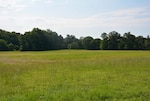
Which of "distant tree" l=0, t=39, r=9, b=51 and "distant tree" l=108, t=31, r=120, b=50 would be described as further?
"distant tree" l=108, t=31, r=120, b=50

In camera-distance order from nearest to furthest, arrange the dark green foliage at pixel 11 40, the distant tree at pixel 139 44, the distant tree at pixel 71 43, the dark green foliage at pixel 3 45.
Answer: the dark green foliage at pixel 3 45, the dark green foliage at pixel 11 40, the distant tree at pixel 139 44, the distant tree at pixel 71 43

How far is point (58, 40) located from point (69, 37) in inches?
1202

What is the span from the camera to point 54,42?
128 metres

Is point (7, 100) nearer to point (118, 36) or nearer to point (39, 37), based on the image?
point (39, 37)

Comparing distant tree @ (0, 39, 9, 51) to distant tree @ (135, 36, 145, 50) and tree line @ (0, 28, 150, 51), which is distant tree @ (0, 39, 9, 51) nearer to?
tree line @ (0, 28, 150, 51)

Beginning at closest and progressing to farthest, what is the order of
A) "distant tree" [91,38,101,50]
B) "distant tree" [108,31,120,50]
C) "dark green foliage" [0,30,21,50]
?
1. "dark green foliage" [0,30,21,50]
2. "distant tree" [108,31,120,50]
3. "distant tree" [91,38,101,50]

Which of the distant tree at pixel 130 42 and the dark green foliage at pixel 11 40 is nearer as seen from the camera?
the dark green foliage at pixel 11 40

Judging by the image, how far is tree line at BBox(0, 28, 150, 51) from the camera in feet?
379

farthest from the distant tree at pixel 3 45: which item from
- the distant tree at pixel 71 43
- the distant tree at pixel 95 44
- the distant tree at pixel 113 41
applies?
the distant tree at pixel 113 41

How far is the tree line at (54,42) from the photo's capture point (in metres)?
115

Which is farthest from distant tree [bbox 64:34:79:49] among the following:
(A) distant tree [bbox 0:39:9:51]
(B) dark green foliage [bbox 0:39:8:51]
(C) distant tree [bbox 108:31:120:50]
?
(B) dark green foliage [bbox 0:39:8:51]

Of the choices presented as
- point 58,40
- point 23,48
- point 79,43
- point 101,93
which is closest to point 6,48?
point 23,48

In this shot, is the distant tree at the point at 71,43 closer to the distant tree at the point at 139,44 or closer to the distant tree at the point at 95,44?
the distant tree at the point at 95,44

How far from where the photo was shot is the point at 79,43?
137 meters
